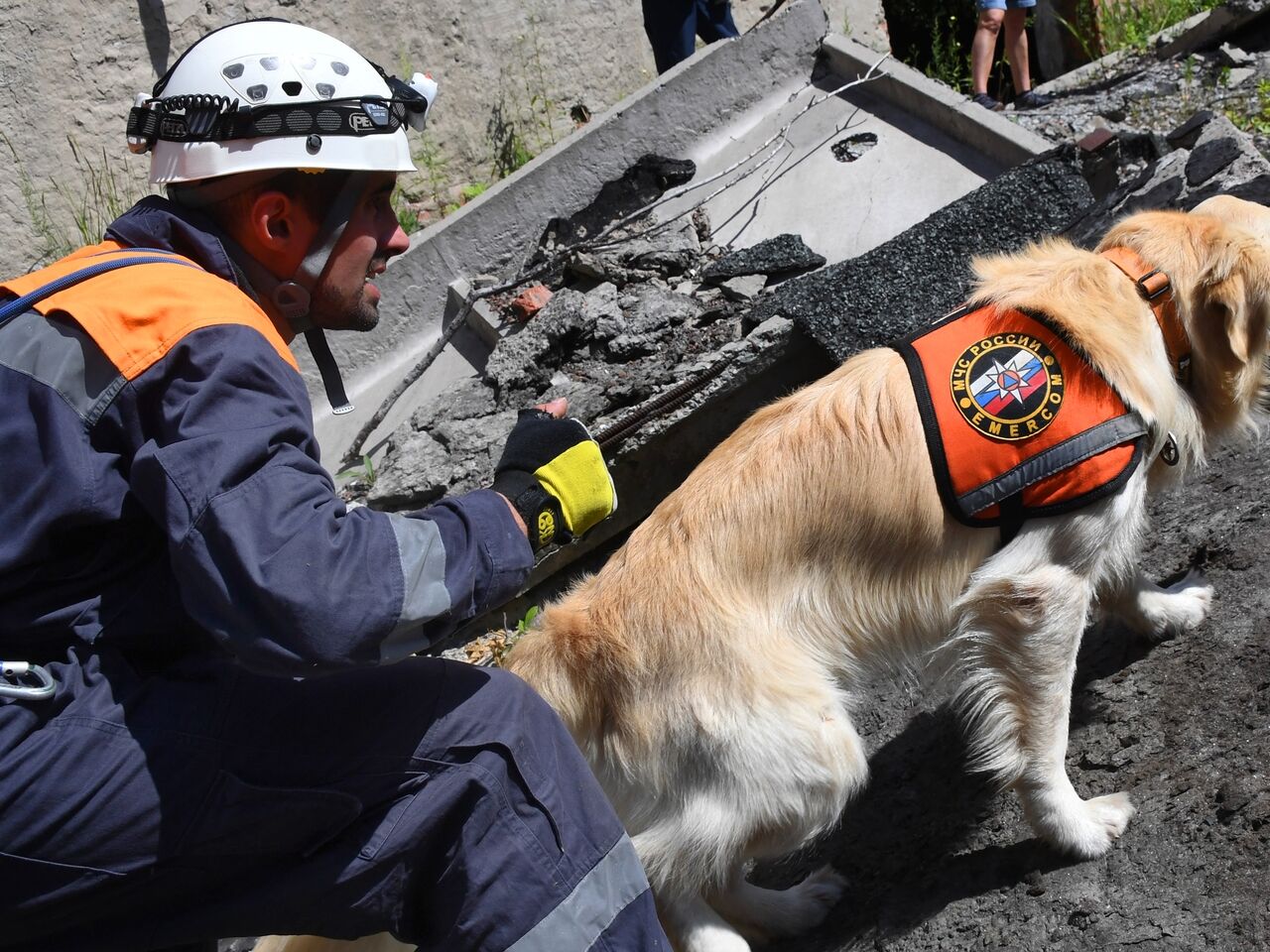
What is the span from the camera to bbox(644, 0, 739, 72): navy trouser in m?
7.35

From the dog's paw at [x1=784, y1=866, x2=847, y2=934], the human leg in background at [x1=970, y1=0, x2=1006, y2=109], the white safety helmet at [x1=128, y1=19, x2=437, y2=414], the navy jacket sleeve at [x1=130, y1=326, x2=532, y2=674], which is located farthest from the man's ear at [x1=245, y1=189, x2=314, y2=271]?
the human leg in background at [x1=970, y1=0, x2=1006, y2=109]

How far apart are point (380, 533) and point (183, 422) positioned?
0.39 m

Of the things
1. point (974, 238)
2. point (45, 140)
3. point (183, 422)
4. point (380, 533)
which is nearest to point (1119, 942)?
point (380, 533)

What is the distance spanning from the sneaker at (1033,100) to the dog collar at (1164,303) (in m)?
4.50

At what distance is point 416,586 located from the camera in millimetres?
1966

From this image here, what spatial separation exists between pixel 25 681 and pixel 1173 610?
3258mm

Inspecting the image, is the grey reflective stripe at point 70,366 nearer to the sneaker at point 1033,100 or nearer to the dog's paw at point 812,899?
the dog's paw at point 812,899

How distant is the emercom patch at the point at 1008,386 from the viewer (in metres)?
2.90

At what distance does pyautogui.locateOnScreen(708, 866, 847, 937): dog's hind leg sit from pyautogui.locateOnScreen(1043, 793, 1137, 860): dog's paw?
0.72 m

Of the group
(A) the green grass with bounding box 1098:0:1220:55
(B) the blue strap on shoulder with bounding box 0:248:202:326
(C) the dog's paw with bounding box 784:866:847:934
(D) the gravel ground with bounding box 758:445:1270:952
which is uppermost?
(B) the blue strap on shoulder with bounding box 0:248:202:326

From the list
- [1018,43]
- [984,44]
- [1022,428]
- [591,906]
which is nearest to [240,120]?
[591,906]

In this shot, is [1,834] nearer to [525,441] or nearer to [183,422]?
[183,422]

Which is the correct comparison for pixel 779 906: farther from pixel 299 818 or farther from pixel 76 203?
pixel 76 203

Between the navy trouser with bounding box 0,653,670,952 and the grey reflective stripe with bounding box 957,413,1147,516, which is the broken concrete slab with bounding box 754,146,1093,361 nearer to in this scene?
the grey reflective stripe with bounding box 957,413,1147,516
